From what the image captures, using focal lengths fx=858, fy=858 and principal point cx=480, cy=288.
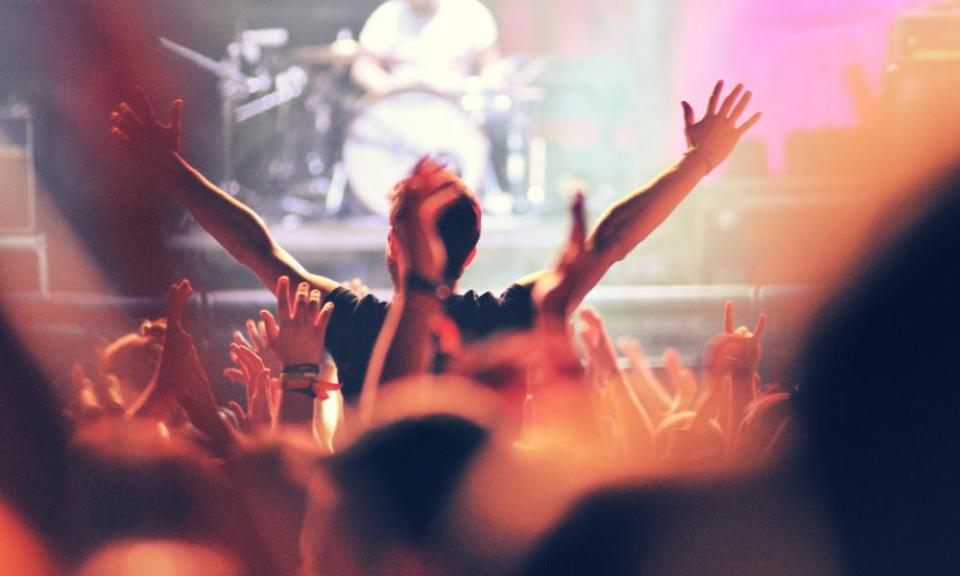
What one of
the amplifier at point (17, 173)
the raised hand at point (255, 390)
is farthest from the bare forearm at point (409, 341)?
the amplifier at point (17, 173)

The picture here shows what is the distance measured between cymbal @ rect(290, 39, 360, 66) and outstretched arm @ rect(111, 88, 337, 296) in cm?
477

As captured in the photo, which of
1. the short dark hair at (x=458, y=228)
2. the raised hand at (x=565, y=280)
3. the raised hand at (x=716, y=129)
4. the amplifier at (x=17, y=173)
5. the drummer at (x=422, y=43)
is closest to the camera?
the raised hand at (x=565, y=280)

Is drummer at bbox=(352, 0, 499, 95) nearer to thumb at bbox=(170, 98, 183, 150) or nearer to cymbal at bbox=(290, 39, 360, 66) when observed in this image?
cymbal at bbox=(290, 39, 360, 66)

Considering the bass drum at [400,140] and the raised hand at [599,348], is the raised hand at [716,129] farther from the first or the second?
the bass drum at [400,140]

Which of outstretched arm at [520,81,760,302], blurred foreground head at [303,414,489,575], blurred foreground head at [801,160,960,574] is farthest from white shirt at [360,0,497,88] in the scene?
blurred foreground head at [303,414,489,575]

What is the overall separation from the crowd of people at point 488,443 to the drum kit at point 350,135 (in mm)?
4386

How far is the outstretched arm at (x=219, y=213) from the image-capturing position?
1557 mm

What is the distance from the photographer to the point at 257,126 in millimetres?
6250

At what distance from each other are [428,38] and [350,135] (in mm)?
→ 962

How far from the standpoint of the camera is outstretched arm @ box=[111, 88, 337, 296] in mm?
1557

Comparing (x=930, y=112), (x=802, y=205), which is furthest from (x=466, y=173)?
(x=930, y=112)

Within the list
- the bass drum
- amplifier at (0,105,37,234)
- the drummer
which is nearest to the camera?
amplifier at (0,105,37,234)

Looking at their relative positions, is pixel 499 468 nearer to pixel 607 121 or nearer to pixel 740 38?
pixel 607 121

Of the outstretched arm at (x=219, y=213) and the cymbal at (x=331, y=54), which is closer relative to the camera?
the outstretched arm at (x=219, y=213)
